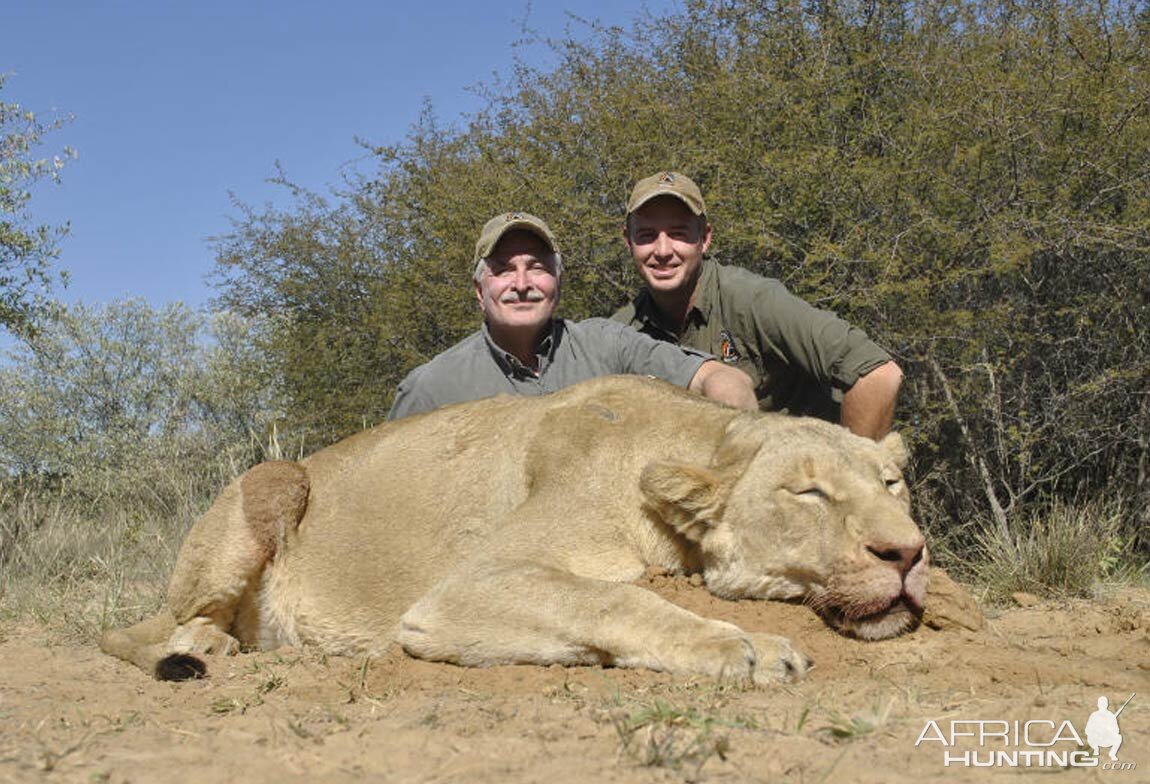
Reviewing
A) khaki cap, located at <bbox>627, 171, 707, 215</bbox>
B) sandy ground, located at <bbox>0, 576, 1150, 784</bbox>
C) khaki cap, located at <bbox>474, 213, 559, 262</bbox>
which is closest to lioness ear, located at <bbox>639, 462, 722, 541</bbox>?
sandy ground, located at <bbox>0, 576, 1150, 784</bbox>

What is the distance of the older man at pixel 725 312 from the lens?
692 cm

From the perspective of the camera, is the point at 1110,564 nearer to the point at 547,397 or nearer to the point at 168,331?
the point at 547,397

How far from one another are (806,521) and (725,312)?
3379mm

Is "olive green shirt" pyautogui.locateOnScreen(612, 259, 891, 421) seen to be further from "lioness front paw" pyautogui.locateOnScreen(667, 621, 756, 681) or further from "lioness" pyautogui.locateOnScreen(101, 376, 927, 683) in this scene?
"lioness front paw" pyautogui.locateOnScreen(667, 621, 756, 681)

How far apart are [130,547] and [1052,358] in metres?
7.75

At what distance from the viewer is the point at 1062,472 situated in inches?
350

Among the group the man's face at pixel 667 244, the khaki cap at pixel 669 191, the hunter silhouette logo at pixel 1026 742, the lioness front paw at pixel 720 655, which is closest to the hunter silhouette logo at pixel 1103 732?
the hunter silhouette logo at pixel 1026 742

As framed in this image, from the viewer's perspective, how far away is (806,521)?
407 centimetres

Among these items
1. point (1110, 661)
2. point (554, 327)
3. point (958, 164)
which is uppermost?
point (958, 164)

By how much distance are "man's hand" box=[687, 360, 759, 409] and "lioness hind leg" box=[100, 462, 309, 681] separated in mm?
2145

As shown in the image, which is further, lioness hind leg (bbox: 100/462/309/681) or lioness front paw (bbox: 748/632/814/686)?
lioness hind leg (bbox: 100/462/309/681)

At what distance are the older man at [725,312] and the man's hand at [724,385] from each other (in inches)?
35.4

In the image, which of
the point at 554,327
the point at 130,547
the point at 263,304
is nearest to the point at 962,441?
the point at 554,327

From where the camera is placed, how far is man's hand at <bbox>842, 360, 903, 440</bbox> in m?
6.64
